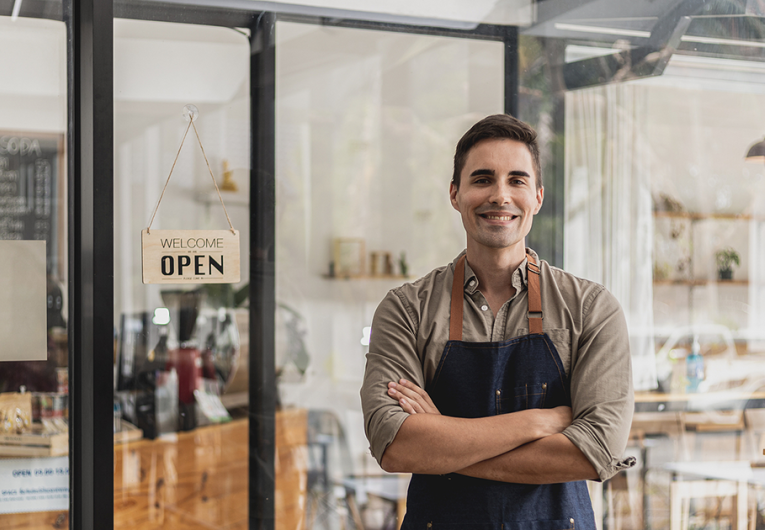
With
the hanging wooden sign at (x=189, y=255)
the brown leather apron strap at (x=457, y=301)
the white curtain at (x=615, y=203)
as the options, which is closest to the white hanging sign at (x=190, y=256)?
the hanging wooden sign at (x=189, y=255)

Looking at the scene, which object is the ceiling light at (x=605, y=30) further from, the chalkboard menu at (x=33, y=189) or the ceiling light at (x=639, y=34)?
the chalkboard menu at (x=33, y=189)

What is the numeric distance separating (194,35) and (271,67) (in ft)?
0.88

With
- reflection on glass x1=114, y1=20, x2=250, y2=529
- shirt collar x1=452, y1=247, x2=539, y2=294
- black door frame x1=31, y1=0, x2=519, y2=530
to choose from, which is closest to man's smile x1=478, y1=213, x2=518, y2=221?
shirt collar x1=452, y1=247, x2=539, y2=294

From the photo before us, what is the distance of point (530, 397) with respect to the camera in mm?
1700

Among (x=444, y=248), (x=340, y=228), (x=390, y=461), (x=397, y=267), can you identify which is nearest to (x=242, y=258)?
(x=340, y=228)

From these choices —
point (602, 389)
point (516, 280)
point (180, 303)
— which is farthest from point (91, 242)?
point (602, 389)

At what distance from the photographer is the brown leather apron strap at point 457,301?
1740mm

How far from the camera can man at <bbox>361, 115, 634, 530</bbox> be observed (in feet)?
5.24

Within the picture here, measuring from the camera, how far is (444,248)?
2852 mm

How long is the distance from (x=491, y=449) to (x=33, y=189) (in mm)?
1575

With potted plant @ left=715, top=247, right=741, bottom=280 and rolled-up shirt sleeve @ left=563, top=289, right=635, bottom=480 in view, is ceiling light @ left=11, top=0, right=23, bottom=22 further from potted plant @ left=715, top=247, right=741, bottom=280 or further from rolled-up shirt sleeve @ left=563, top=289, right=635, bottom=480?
potted plant @ left=715, top=247, right=741, bottom=280

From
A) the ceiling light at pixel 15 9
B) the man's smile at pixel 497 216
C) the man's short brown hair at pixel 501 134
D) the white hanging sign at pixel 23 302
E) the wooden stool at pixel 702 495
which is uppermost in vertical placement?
the ceiling light at pixel 15 9

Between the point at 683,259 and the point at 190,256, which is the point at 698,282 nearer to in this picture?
the point at 683,259

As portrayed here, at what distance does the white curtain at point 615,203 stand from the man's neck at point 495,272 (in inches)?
44.7
